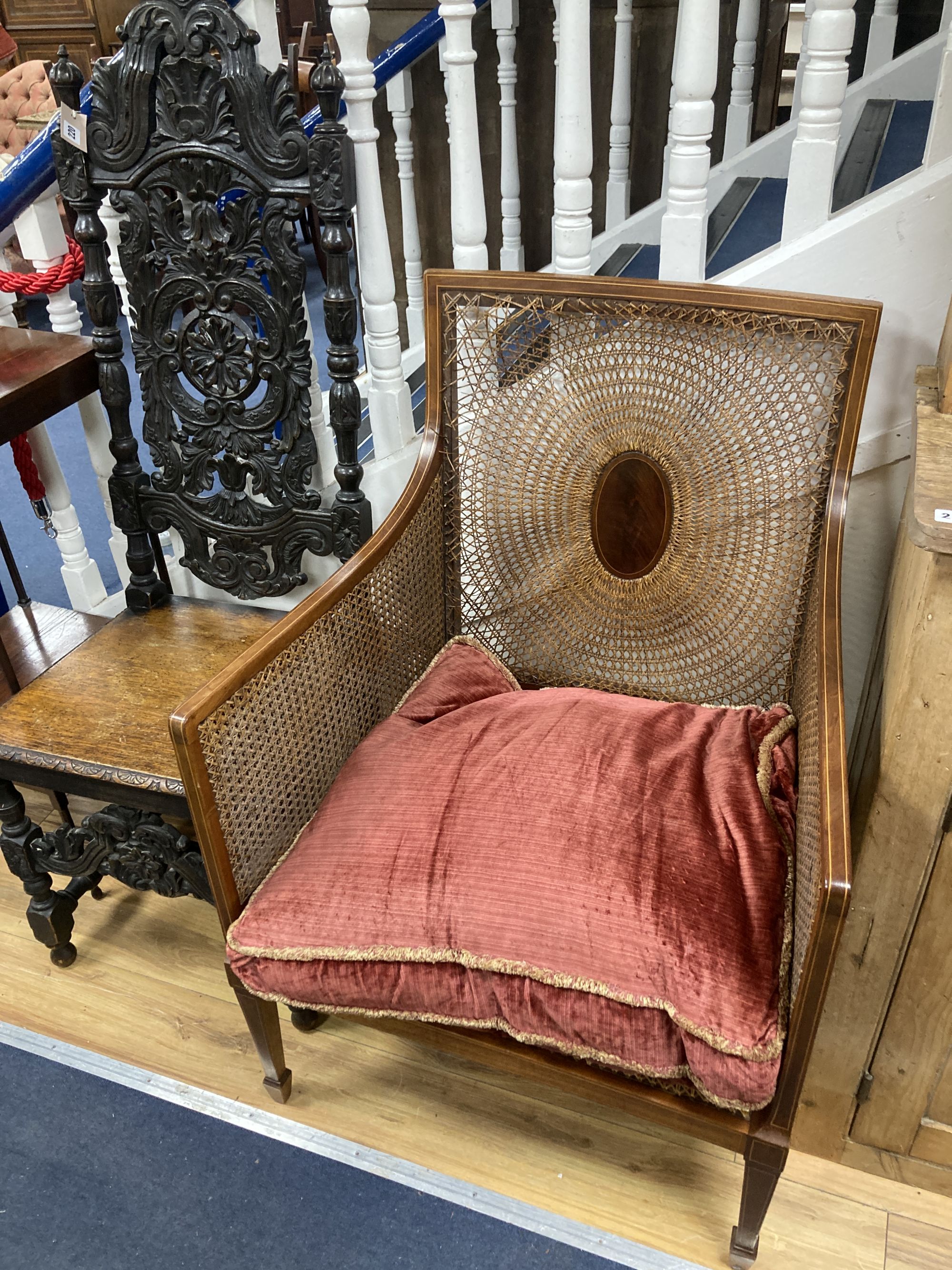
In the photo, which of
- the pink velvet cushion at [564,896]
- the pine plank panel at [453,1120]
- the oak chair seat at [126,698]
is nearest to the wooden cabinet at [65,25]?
the oak chair seat at [126,698]

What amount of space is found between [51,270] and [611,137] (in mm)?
1252

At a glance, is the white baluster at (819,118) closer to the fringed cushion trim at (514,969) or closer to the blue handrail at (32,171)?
the blue handrail at (32,171)

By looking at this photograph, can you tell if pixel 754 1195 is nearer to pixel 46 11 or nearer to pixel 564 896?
pixel 564 896

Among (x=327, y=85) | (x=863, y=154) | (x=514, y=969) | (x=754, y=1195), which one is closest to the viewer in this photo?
(x=514, y=969)

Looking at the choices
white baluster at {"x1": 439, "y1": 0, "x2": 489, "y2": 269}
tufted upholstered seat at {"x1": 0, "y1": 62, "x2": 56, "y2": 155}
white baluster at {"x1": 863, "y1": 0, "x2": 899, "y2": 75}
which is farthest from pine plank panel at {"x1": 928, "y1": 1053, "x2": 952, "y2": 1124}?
tufted upholstered seat at {"x1": 0, "y1": 62, "x2": 56, "y2": 155}

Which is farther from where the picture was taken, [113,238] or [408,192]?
[408,192]

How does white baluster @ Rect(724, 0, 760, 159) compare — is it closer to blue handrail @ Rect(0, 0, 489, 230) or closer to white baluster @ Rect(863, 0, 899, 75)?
white baluster @ Rect(863, 0, 899, 75)

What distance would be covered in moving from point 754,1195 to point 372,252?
1374 mm

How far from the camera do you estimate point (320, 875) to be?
1.14m

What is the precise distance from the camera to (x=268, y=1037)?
53.4 inches

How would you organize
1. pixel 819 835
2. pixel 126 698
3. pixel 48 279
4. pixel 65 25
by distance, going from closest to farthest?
pixel 819 835 → pixel 126 698 → pixel 48 279 → pixel 65 25

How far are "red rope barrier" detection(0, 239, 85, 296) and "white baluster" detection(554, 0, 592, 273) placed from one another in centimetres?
83

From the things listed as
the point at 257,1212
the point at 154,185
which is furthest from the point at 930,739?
the point at 154,185

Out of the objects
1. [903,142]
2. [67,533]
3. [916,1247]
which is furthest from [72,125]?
[916,1247]
